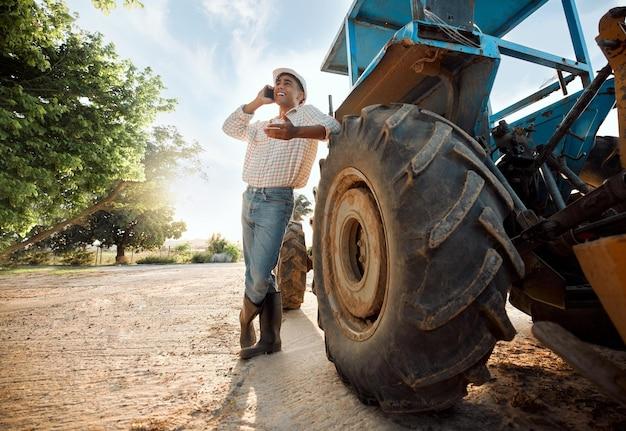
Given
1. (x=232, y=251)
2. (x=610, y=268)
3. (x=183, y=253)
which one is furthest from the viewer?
(x=232, y=251)

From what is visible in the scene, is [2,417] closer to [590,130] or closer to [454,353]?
[454,353]

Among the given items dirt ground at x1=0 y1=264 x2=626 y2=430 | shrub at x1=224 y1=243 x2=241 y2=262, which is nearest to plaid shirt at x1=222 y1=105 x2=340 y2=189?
dirt ground at x1=0 y1=264 x2=626 y2=430

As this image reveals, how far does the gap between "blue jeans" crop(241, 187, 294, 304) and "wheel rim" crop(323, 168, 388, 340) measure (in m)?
0.64

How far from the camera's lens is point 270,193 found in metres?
2.67

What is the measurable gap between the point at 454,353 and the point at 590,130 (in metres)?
1.89

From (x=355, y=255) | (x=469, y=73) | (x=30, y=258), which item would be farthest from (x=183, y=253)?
(x=469, y=73)

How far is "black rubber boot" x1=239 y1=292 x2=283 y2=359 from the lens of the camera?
2.70 meters

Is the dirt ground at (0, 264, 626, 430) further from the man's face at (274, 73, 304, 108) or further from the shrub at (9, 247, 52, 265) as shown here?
the shrub at (9, 247, 52, 265)

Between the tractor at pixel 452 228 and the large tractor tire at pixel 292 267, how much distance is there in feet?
6.06

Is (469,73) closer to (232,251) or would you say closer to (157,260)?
(157,260)

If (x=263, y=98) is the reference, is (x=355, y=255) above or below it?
below

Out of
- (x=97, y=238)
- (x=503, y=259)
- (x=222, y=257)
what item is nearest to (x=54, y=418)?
(x=503, y=259)

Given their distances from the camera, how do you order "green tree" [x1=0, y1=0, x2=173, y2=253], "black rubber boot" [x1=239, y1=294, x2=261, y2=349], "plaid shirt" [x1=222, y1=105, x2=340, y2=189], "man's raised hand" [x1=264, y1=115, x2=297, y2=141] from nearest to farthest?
"man's raised hand" [x1=264, y1=115, x2=297, y2=141]
"plaid shirt" [x1=222, y1=105, x2=340, y2=189]
"black rubber boot" [x1=239, y1=294, x2=261, y2=349]
"green tree" [x1=0, y1=0, x2=173, y2=253]

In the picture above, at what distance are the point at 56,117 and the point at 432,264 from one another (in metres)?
10.0
